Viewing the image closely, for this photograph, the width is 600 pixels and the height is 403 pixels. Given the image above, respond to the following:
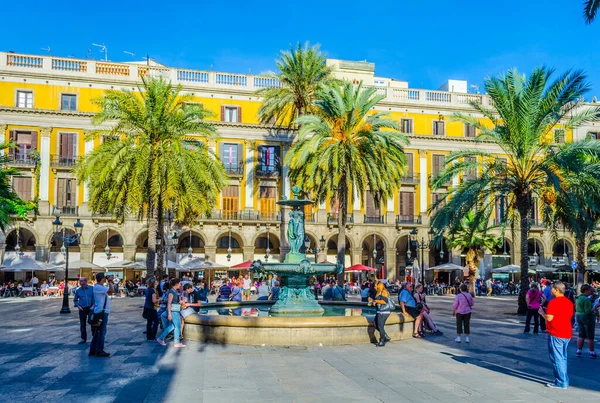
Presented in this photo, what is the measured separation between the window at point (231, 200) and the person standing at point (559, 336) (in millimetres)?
35010

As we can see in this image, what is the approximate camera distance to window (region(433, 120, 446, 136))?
4612 centimetres

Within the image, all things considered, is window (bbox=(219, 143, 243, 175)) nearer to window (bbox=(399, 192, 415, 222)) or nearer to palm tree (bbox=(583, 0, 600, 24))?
window (bbox=(399, 192, 415, 222))

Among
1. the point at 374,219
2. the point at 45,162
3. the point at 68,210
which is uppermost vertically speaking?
the point at 45,162

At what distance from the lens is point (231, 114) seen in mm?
42844

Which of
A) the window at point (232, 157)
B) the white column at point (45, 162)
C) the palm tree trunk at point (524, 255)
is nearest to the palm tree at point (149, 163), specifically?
the palm tree trunk at point (524, 255)

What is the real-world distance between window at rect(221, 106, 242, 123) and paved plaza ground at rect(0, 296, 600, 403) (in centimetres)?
2960

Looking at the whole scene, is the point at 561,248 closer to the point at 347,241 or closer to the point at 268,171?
the point at 347,241

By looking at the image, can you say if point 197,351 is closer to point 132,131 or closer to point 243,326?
point 243,326

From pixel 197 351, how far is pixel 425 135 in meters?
36.2

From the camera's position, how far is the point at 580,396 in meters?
7.84

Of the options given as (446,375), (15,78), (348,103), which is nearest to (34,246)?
(15,78)

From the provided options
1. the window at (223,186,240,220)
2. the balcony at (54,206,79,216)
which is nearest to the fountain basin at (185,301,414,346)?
the balcony at (54,206,79,216)

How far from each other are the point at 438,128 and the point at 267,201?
13.8m

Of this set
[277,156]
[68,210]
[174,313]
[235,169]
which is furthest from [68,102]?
[174,313]
